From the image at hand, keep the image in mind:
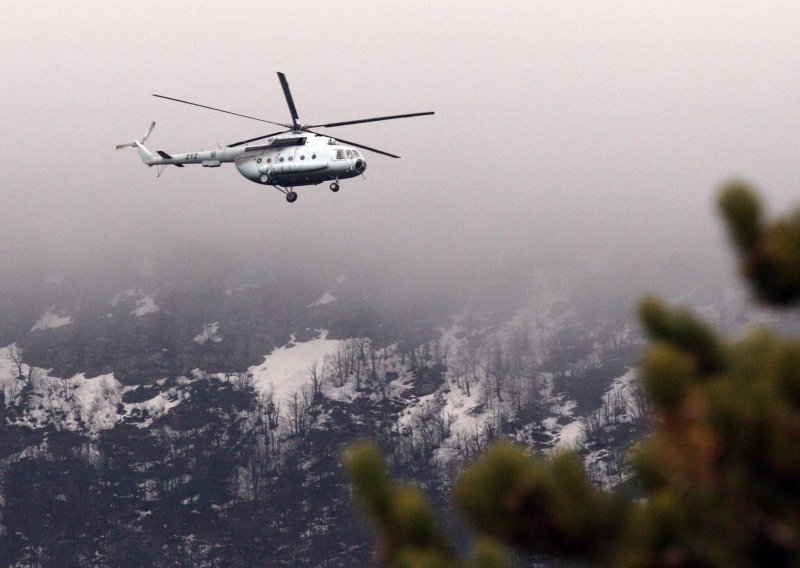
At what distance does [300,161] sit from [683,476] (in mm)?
95530

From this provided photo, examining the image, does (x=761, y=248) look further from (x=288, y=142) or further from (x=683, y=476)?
(x=288, y=142)

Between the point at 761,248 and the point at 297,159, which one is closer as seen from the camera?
the point at 761,248

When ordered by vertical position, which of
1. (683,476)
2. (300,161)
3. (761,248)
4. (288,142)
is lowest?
(683,476)

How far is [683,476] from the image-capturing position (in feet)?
53.5

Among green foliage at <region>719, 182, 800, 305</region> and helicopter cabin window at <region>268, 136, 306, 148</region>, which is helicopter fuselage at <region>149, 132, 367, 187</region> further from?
green foliage at <region>719, 182, 800, 305</region>

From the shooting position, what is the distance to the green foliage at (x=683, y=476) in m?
15.8

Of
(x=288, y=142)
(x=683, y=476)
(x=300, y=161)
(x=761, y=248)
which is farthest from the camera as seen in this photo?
(x=288, y=142)

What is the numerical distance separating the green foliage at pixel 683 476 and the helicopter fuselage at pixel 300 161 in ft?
301

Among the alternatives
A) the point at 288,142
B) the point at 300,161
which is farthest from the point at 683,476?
the point at 288,142

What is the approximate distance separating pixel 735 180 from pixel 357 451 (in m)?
5.76

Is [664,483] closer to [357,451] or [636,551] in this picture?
[636,551]

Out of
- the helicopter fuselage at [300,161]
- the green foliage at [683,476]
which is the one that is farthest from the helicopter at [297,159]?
the green foliage at [683,476]

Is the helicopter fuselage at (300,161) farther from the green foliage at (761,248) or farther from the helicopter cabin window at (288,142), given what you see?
the green foliage at (761,248)

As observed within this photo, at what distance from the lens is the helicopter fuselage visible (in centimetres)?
10969
